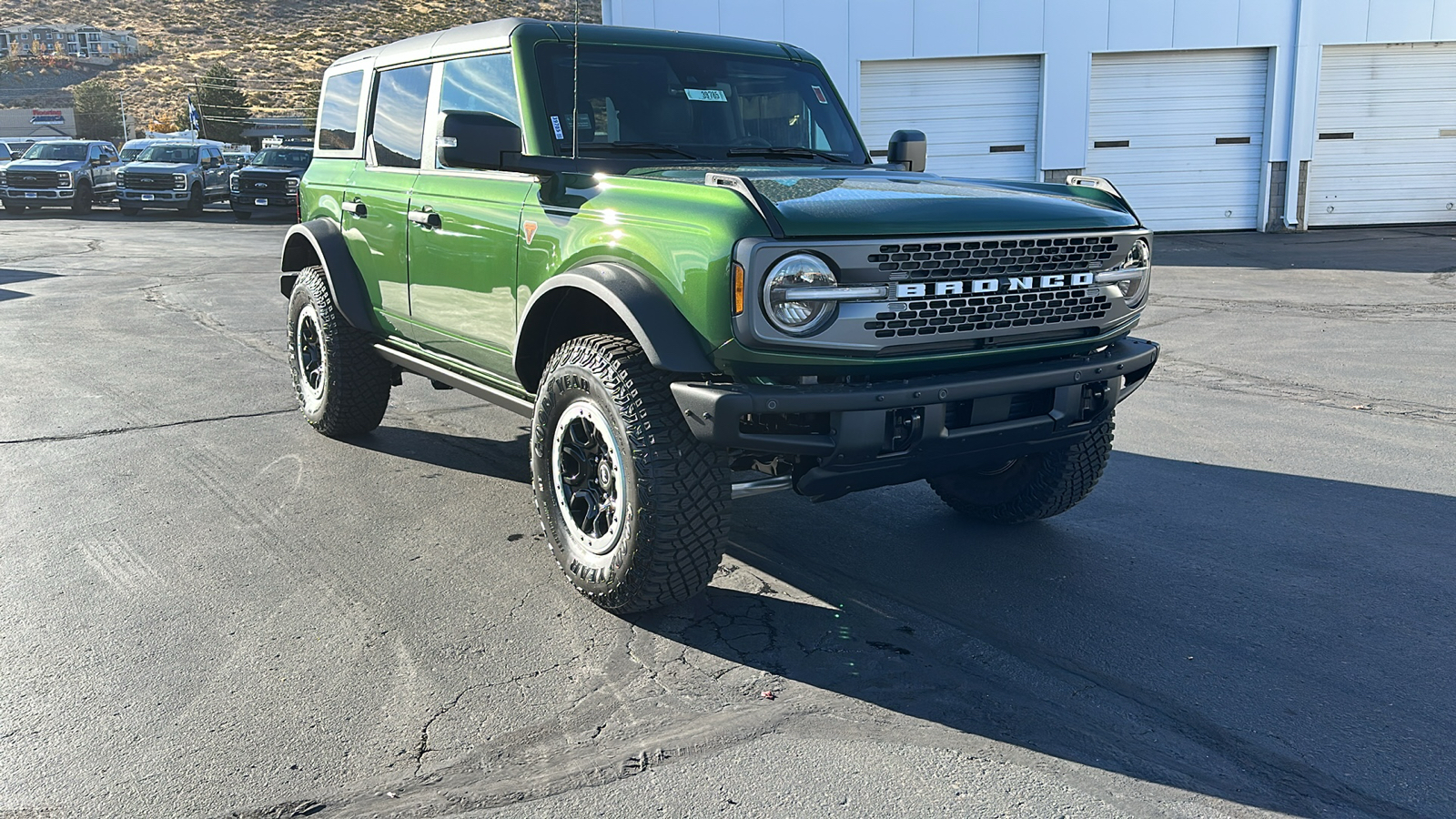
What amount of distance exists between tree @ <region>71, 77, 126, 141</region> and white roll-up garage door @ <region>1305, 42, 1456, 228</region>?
198ft

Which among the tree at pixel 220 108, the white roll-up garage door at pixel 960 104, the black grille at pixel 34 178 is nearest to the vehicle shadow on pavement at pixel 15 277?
the white roll-up garage door at pixel 960 104

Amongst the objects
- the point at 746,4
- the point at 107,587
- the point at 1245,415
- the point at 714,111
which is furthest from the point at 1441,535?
the point at 746,4

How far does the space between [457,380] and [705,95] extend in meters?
1.65

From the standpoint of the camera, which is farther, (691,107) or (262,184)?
(262,184)

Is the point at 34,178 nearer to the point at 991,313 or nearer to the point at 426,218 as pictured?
the point at 426,218

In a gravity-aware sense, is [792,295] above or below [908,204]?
below

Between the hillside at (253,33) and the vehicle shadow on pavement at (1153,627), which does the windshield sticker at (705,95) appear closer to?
the vehicle shadow on pavement at (1153,627)

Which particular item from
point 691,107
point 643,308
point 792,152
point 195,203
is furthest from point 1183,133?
point 195,203

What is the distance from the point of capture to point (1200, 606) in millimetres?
4043

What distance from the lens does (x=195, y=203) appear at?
2636 centimetres

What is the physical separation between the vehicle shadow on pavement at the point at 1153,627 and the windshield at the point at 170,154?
83.1 feet

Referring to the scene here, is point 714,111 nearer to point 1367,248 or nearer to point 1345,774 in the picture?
point 1345,774

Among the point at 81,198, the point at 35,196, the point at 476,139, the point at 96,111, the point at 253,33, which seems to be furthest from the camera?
the point at 253,33

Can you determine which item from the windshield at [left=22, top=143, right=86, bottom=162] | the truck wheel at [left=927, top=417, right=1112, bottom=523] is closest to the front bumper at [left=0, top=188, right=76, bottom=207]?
the windshield at [left=22, top=143, right=86, bottom=162]
